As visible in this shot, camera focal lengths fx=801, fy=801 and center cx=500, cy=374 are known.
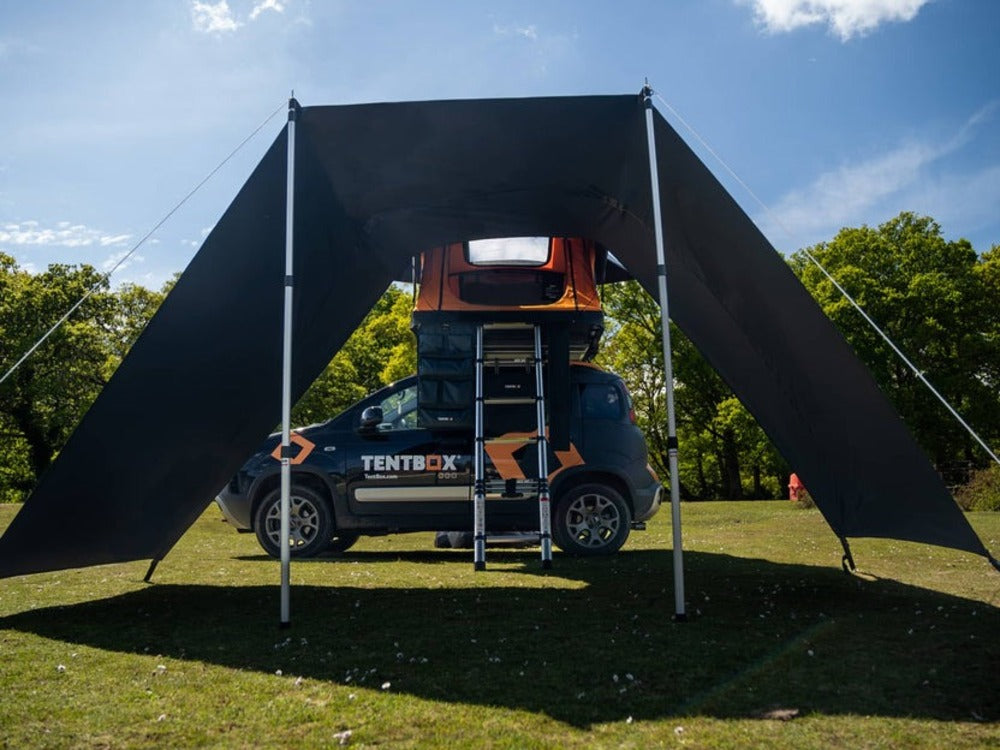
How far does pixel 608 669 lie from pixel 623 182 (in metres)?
3.93

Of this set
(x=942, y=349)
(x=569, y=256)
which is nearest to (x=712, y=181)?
(x=569, y=256)

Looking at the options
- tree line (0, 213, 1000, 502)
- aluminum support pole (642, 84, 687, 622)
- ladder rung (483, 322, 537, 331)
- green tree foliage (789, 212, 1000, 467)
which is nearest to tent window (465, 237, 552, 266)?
ladder rung (483, 322, 537, 331)

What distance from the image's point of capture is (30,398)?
30.4 metres

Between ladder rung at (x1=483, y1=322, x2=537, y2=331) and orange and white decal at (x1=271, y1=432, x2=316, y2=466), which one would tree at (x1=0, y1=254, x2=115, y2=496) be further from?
ladder rung at (x1=483, y1=322, x2=537, y2=331)

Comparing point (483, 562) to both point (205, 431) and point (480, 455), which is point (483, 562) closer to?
point (480, 455)

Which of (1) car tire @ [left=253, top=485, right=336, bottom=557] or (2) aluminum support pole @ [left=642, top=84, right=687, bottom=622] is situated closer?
(2) aluminum support pole @ [left=642, top=84, right=687, bottom=622]

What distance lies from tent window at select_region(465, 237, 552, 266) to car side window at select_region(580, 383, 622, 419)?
1.66 metres

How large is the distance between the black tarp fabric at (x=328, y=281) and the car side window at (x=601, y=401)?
3009 millimetres

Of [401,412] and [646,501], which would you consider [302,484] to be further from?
[646,501]

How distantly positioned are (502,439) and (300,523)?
2.65m

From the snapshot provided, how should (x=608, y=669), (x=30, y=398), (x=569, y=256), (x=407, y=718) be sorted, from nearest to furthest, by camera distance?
(x=407, y=718)
(x=608, y=669)
(x=569, y=256)
(x=30, y=398)

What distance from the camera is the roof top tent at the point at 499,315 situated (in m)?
8.66

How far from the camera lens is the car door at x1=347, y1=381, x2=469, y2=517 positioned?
9180 mm

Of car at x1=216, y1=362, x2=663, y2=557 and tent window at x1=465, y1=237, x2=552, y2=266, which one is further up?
tent window at x1=465, y1=237, x2=552, y2=266
